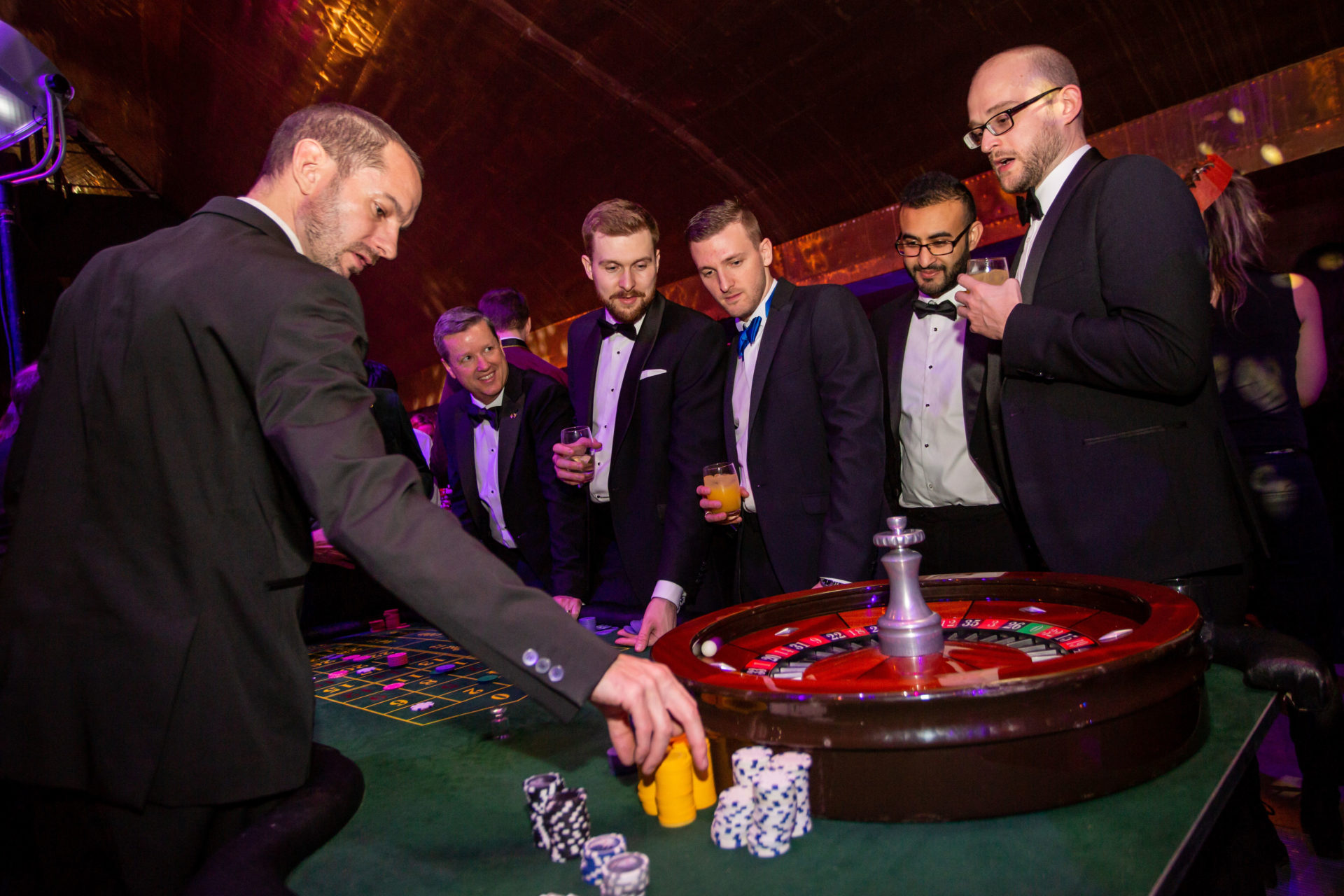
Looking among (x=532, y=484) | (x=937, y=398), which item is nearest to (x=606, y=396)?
(x=532, y=484)

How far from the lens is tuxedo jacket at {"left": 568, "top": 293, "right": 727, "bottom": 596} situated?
9.04 feet

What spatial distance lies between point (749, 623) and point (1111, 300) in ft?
2.99

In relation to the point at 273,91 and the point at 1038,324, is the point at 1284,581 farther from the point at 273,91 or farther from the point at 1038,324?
the point at 273,91

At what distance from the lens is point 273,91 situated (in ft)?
19.5

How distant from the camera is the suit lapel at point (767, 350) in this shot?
96.6 inches

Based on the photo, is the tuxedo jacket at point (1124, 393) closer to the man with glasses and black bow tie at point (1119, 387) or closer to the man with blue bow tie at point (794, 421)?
the man with glasses and black bow tie at point (1119, 387)

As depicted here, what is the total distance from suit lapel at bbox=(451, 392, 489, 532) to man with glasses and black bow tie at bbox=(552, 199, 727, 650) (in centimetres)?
71

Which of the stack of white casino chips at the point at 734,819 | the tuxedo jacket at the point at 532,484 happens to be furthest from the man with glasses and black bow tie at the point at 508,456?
the stack of white casino chips at the point at 734,819

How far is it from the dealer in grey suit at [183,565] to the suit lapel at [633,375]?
177 cm

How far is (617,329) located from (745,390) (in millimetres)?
666

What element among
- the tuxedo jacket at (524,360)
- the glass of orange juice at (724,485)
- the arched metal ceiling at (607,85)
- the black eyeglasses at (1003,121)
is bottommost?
the glass of orange juice at (724,485)

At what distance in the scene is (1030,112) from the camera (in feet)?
6.08

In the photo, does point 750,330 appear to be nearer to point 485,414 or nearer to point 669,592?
point 669,592

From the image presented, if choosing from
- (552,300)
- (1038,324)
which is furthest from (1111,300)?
(552,300)
